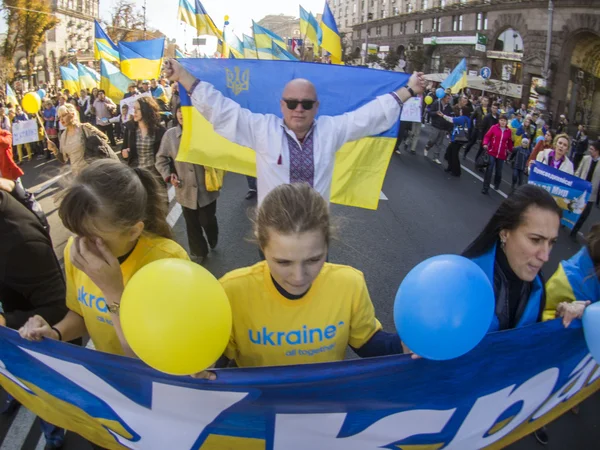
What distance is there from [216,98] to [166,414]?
223 cm

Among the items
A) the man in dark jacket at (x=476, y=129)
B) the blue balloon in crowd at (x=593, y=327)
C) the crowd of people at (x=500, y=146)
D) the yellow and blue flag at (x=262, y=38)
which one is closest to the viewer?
the blue balloon in crowd at (x=593, y=327)

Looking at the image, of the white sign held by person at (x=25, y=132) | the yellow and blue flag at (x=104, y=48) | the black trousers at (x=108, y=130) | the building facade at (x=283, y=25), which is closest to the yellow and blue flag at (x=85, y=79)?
the yellow and blue flag at (x=104, y=48)

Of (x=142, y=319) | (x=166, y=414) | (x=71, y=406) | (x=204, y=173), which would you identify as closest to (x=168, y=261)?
(x=142, y=319)

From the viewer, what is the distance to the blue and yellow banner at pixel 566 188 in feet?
25.3

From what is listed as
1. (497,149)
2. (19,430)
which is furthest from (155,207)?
(497,149)

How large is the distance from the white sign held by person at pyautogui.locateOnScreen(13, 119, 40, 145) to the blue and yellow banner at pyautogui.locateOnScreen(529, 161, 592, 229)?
10256 millimetres

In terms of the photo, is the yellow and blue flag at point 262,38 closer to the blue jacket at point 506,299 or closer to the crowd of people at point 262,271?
the crowd of people at point 262,271

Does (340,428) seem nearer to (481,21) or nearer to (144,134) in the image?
(144,134)

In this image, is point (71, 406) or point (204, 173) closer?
point (71, 406)

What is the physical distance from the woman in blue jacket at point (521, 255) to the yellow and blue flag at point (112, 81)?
44.4 feet

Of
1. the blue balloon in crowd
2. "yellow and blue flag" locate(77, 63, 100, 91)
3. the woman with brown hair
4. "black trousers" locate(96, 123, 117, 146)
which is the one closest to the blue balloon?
the blue balloon in crowd

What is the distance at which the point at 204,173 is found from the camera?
547 cm

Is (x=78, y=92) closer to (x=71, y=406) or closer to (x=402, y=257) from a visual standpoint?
(x=402, y=257)

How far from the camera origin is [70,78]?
17.0 metres
